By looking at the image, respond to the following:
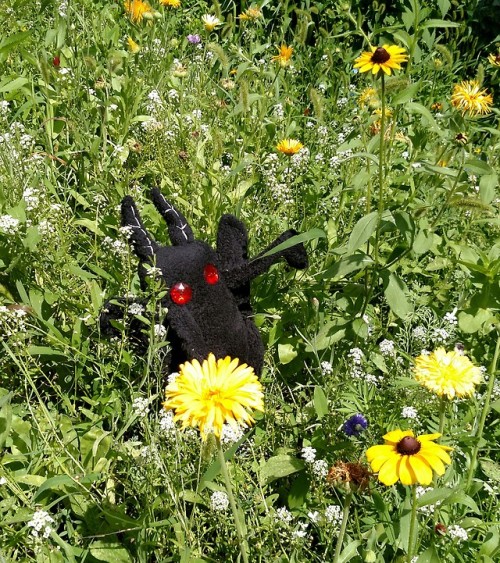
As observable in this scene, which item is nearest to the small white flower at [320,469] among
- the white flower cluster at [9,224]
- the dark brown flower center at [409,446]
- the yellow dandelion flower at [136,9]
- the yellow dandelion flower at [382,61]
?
the dark brown flower center at [409,446]

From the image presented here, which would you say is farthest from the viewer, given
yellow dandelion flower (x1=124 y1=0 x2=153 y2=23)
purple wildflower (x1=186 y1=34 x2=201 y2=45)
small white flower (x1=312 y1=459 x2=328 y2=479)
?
purple wildflower (x1=186 y1=34 x2=201 y2=45)

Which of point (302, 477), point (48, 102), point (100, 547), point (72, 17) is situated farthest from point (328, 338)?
point (72, 17)

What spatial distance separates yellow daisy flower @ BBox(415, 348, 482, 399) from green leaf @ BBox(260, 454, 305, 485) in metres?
0.51

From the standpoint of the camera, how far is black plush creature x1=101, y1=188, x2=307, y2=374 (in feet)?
6.05

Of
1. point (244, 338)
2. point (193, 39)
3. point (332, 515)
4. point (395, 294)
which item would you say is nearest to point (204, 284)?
point (244, 338)

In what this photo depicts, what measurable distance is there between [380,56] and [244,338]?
80 cm

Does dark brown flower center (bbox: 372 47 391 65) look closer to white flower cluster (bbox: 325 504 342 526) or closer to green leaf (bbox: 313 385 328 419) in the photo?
green leaf (bbox: 313 385 328 419)

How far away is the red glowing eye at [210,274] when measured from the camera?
6.29 ft

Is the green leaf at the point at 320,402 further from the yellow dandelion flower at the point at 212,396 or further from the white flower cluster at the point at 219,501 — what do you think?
the yellow dandelion flower at the point at 212,396

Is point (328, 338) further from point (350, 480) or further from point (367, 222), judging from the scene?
point (350, 480)

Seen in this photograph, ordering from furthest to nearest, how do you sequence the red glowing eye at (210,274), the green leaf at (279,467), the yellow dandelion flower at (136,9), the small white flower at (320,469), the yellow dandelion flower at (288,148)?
the yellow dandelion flower at (136,9) → the yellow dandelion flower at (288,148) → the red glowing eye at (210,274) → the green leaf at (279,467) → the small white flower at (320,469)

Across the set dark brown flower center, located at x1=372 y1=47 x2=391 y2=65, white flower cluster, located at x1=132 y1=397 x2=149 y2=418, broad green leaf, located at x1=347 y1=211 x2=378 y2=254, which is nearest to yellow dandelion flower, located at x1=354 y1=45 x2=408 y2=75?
dark brown flower center, located at x1=372 y1=47 x2=391 y2=65

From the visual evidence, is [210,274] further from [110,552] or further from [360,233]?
[110,552]

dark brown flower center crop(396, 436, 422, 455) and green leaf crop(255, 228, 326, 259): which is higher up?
green leaf crop(255, 228, 326, 259)
